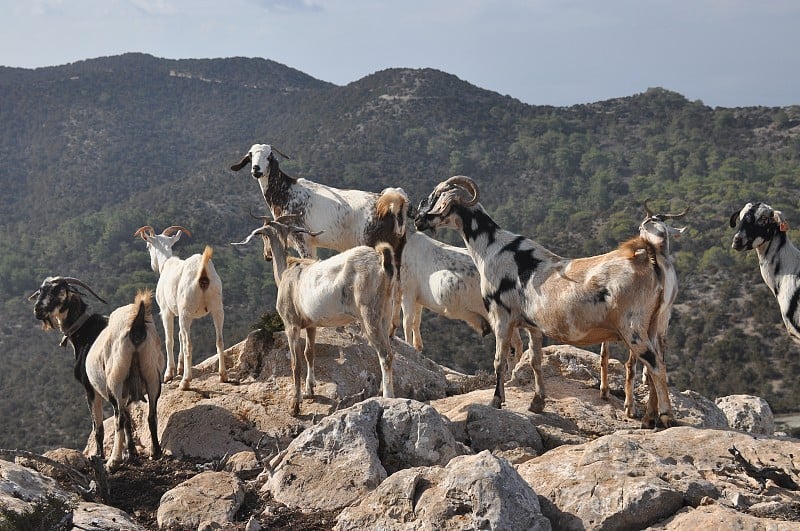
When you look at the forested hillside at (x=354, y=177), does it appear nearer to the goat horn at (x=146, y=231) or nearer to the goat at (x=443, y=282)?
the goat horn at (x=146, y=231)

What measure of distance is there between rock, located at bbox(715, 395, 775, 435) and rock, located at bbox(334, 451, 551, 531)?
20.7 feet

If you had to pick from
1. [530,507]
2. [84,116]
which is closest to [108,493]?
[530,507]

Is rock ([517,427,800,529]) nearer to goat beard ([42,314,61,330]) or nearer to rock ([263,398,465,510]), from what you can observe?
rock ([263,398,465,510])

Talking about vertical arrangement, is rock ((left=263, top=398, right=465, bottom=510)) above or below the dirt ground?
above

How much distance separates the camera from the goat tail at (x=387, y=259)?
955 cm

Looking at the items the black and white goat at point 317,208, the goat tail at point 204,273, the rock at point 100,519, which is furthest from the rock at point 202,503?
the black and white goat at point 317,208

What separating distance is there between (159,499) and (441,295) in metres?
5.08

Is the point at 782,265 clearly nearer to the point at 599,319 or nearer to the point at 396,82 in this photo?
the point at 599,319

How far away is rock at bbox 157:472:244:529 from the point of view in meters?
7.04

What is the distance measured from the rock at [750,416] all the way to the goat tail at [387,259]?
16.7 ft

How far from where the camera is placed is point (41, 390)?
128ft

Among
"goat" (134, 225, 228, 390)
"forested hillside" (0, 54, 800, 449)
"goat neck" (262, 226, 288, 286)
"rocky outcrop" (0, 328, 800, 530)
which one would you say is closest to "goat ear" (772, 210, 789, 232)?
"rocky outcrop" (0, 328, 800, 530)

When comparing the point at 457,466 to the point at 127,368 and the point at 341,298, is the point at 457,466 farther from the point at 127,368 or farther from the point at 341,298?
the point at 127,368

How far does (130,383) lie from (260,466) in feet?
7.27
